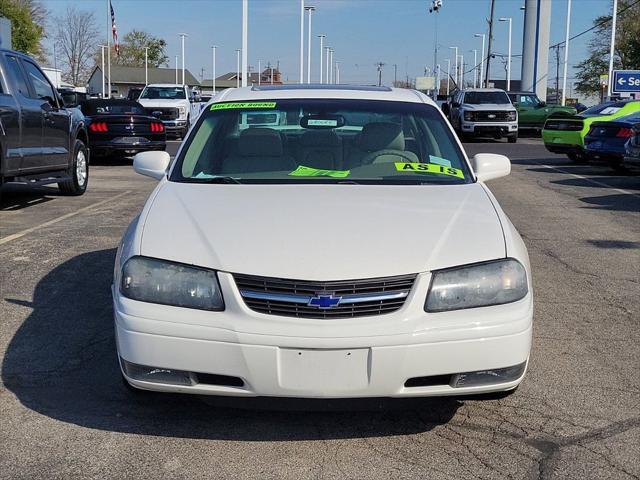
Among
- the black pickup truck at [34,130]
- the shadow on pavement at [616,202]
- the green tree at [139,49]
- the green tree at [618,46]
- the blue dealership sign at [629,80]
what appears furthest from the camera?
the green tree at [139,49]

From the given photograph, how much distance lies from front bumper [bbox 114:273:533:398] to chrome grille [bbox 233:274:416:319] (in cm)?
3

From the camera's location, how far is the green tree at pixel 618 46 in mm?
65625

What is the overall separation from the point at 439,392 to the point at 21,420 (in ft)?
6.46

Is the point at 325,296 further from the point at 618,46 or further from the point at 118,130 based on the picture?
the point at 618,46

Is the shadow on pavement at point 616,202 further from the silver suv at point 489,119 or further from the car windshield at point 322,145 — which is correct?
the silver suv at point 489,119

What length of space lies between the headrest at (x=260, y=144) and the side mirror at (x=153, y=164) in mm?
513

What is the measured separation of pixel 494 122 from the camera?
2948 centimetres

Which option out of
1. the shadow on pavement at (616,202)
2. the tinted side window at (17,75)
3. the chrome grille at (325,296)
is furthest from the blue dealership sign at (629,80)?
the chrome grille at (325,296)

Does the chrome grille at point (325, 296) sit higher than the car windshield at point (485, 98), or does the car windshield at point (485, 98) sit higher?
the car windshield at point (485, 98)

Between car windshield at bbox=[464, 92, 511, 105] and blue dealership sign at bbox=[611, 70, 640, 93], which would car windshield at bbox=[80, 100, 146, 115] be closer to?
car windshield at bbox=[464, 92, 511, 105]

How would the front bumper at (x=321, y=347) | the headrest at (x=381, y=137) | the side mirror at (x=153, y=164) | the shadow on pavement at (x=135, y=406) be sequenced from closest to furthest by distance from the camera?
1. the front bumper at (x=321, y=347)
2. the shadow on pavement at (x=135, y=406)
3. the headrest at (x=381, y=137)
4. the side mirror at (x=153, y=164)

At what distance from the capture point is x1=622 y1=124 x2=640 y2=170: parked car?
567 inches

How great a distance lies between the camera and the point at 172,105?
27406 millimetres

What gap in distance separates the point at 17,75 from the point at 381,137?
22.3ft
